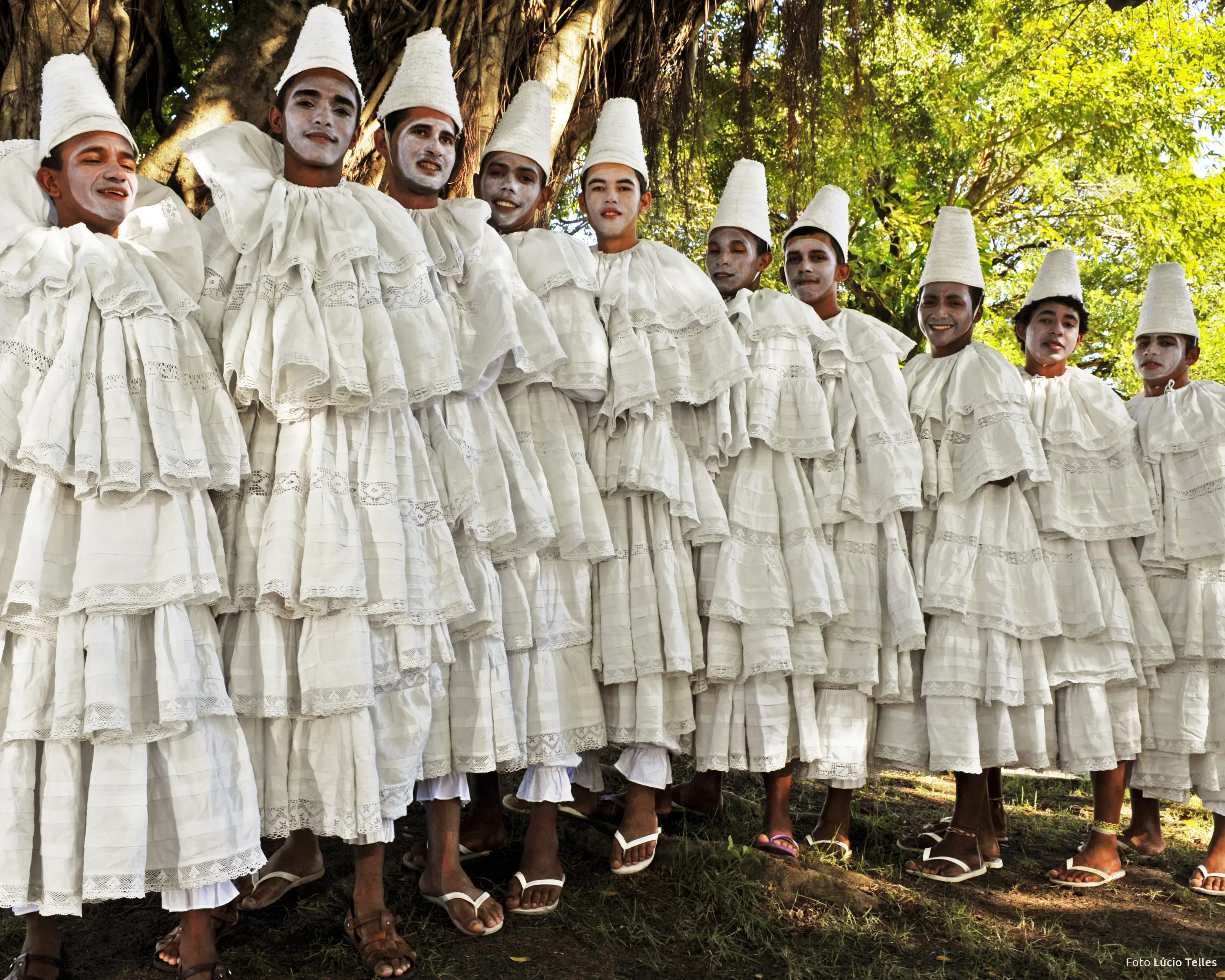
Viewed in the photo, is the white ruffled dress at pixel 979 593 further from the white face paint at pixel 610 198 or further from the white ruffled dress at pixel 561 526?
the white face paint at pixel 610 198

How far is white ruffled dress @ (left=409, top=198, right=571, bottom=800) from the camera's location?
345cm

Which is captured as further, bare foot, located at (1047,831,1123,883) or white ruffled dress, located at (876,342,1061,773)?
bare foot, located at (1047,831,1123,883)

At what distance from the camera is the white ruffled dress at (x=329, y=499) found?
10.0ft

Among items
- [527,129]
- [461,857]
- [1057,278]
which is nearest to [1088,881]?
[461,857]

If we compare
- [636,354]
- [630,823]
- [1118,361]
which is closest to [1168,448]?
[636,354]

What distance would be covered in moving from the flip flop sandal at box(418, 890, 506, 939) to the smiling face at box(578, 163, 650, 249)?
94.7 inches

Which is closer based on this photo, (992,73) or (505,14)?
(505,14)

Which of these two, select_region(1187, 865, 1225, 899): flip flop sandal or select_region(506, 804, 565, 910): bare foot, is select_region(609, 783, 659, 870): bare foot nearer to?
select_region(506, 804, 565, 910): bare foot

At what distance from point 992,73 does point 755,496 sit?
24.9 ft

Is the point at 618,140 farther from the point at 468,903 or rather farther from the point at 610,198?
the point at 468,903

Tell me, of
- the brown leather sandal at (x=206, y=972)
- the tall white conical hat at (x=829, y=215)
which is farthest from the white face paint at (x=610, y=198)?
the brown leather sandal at (x=206, y=972)

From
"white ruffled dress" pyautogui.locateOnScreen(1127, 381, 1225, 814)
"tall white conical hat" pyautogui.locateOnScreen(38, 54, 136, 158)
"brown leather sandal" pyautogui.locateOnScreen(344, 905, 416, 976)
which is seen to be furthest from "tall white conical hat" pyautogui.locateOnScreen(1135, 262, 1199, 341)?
"tall white conical hat" pyautogui.locateOnScreen(38, 54, 136, 158)

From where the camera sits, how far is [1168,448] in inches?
180

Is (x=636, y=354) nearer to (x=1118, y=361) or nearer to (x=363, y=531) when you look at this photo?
(x=363, y=531)
